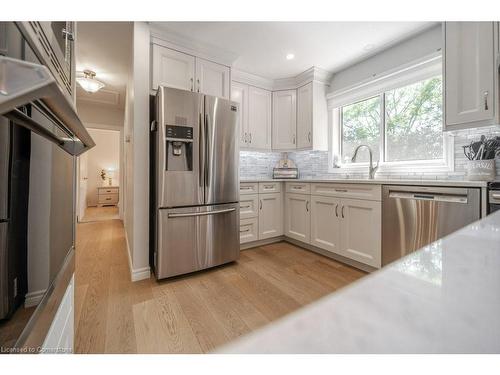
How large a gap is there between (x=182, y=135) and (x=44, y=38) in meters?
1.49

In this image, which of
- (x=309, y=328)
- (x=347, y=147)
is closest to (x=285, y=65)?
(x=347, y=147)

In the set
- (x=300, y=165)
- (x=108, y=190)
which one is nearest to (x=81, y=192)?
(x=108, y=190)

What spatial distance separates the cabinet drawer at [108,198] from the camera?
7076 millimetres

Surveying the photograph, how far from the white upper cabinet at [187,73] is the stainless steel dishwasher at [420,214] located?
2.06 metres

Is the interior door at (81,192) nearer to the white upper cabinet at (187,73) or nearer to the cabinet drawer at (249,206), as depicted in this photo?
the white upper cabinet at (187,73)

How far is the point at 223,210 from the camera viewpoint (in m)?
2.27

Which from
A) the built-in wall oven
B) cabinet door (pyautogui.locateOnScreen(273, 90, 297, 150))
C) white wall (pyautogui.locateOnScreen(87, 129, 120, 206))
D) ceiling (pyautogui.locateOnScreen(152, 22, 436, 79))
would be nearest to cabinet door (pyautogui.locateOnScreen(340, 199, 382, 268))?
cabinet door (pyautogui.locateOnScreen(273, 90, 297, 150))

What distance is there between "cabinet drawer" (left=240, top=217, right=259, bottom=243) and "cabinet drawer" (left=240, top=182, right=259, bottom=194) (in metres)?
0.35

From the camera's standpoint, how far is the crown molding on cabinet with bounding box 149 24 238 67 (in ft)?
7.18

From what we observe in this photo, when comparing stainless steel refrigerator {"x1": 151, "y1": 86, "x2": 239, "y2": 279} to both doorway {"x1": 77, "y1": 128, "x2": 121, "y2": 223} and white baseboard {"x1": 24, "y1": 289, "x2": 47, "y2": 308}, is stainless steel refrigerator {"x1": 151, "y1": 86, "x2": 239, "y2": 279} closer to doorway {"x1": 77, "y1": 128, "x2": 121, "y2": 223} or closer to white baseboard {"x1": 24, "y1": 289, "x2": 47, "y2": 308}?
white baseboard {"x1": 24, "y1": 289, "x2": 47, "y2": 308}

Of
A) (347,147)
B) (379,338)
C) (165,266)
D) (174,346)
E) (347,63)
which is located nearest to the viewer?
(379,338)

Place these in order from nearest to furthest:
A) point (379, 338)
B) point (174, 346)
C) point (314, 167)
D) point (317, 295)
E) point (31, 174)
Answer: point (379, 338)
point (31, 174)
point (174, 346)
point (317, 295)
point (314, 167)
